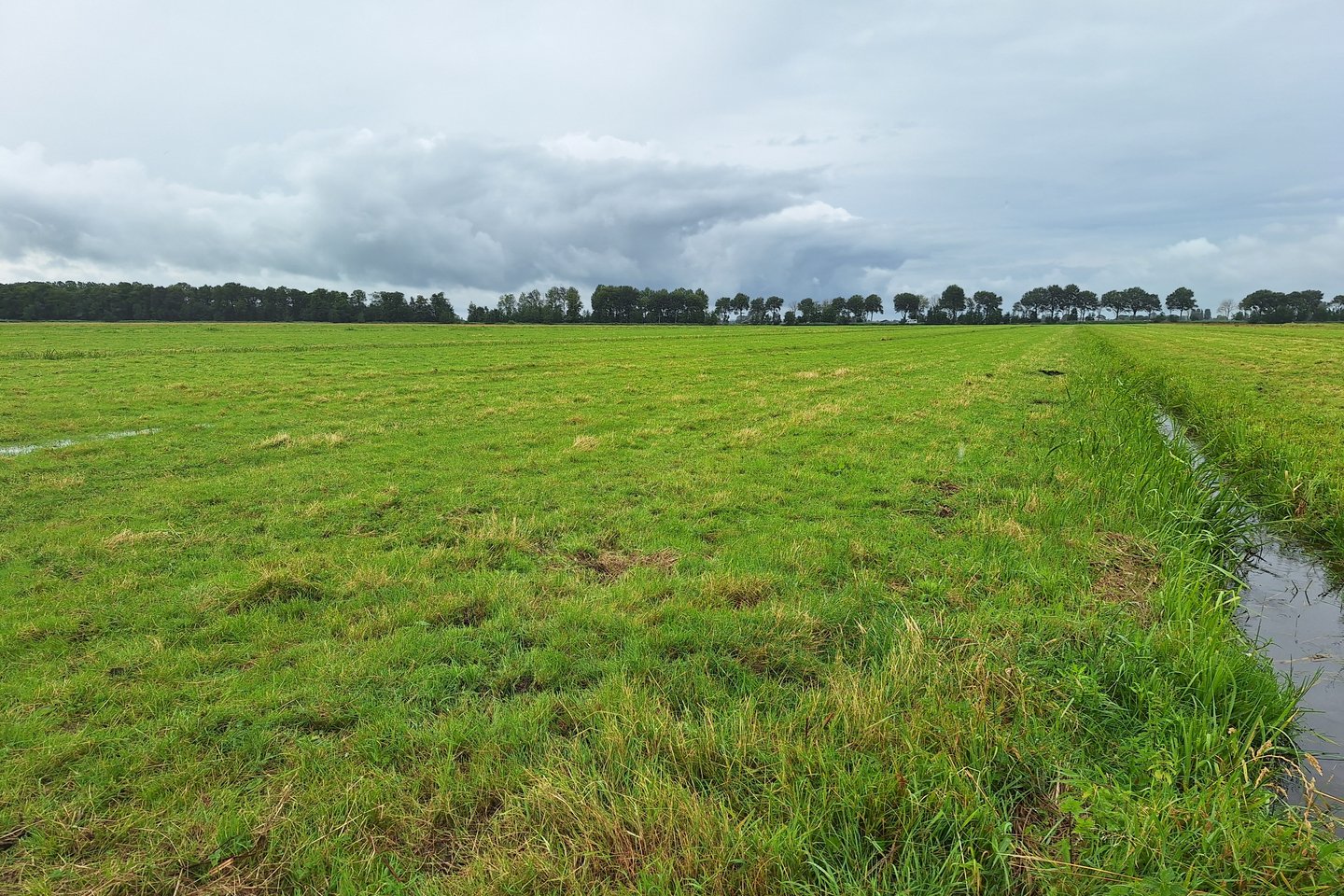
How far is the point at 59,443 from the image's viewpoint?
14172mm

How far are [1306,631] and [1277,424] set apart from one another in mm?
11612

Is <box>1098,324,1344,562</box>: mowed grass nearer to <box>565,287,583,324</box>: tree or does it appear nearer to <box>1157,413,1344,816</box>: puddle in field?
<box>1157,413,1344,816</box>: puddle in field

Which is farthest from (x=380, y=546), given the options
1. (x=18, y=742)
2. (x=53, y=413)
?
(x=53, y=413)

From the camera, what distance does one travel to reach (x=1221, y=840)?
9.07 feet

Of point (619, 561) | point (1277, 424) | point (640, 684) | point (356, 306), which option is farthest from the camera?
point (356, 306)

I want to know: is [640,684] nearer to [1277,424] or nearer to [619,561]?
[619,561]

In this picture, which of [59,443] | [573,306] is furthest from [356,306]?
[59,443]

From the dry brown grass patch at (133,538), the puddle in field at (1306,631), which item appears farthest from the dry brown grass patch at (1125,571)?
the dry brown grass patch at (133,538)

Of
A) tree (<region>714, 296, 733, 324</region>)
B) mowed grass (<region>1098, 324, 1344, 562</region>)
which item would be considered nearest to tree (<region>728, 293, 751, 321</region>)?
tree (<region>714, 296, 733, 324</region>)

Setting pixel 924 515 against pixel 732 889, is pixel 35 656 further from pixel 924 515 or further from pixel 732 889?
pixel 924 515

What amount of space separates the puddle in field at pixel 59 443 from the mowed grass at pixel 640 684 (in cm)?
276

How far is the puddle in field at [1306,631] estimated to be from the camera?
399 centimetres

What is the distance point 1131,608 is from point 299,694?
7.57 m

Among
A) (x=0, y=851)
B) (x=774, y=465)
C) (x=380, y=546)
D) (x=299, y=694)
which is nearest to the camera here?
(x=0, y=851)
